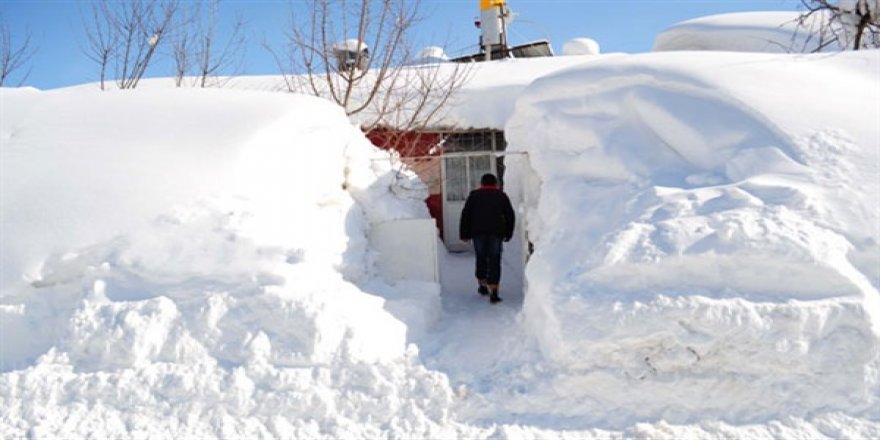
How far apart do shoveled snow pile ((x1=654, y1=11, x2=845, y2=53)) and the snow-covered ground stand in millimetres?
8415

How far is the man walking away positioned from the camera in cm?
648

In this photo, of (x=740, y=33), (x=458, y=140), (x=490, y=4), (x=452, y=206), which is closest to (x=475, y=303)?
(x=452, y=206)

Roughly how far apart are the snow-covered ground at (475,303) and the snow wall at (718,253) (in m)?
0.02

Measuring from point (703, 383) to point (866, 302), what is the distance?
4.16 ft

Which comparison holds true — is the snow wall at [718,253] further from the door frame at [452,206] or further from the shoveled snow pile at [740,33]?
the shoveled snow pile at [740,33]

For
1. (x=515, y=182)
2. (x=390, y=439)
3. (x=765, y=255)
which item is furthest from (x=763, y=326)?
(x=515, y=182)

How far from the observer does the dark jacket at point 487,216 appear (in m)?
6.48

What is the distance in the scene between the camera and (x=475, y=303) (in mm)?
6551

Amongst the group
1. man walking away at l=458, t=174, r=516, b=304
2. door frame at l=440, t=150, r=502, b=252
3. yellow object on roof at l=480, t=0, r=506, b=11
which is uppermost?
yellow object on roof at l=480, t=0, r=506, b=11

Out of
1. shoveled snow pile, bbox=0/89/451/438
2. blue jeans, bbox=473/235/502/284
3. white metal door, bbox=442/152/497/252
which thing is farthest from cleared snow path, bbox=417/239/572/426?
white metal door, bbox=442/152/497/252

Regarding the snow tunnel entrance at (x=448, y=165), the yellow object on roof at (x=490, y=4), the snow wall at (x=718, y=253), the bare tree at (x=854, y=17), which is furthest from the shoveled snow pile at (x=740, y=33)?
the snow wall at (x=718, y=253)

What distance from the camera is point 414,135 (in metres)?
10.6

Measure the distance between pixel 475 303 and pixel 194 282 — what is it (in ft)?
9.97

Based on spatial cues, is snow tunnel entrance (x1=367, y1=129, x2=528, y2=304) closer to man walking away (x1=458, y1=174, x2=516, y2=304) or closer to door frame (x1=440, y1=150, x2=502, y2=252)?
door frame (x1=440, y1=150, x2=502, y2=252)
